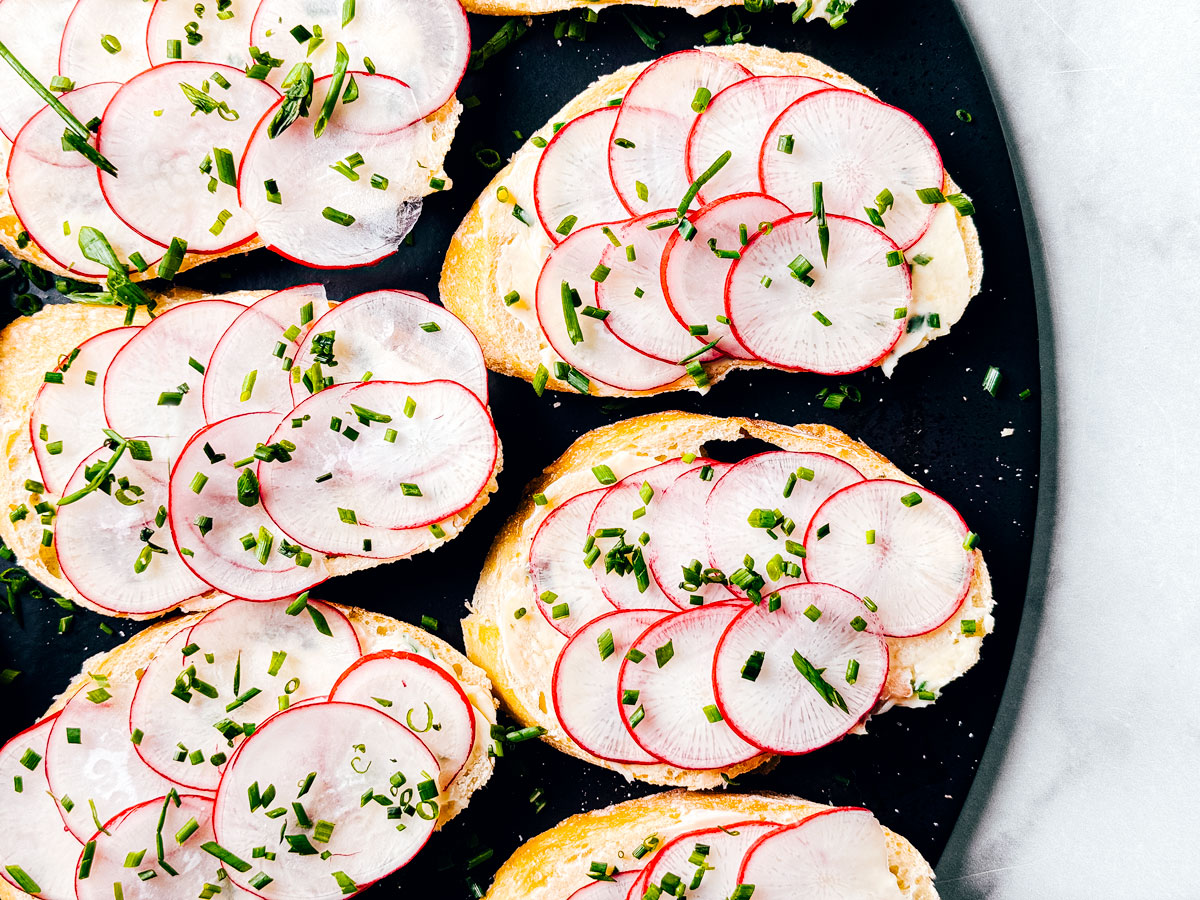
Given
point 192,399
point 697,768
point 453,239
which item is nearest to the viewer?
point 697,768

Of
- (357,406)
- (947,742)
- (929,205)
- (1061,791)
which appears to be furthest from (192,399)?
(1061,791)

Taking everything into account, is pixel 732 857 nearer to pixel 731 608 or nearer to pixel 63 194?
pixel 731 608

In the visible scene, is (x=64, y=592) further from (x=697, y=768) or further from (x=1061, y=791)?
(x=1061, y=791)

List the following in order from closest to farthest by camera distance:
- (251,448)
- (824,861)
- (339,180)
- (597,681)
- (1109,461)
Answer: (824,861)
(597,681)
(251,448)
(339,180)
(1109,461)

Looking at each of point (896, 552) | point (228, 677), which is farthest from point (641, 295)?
point (228, 677)

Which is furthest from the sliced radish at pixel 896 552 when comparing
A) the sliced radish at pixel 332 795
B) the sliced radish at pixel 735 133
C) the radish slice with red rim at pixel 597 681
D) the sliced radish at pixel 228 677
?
the sliced radish at pixel 228 677
